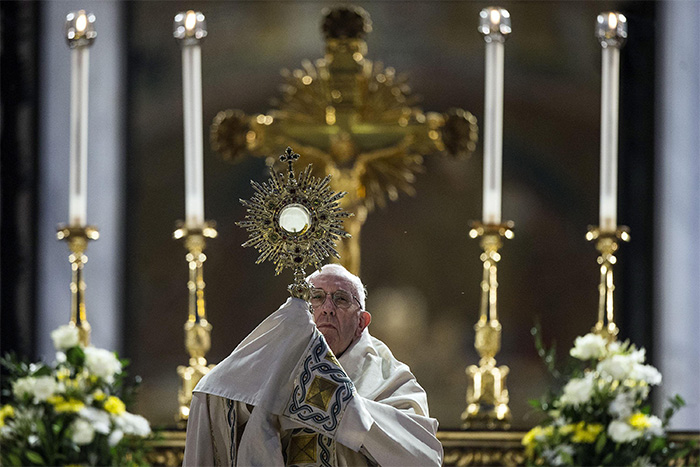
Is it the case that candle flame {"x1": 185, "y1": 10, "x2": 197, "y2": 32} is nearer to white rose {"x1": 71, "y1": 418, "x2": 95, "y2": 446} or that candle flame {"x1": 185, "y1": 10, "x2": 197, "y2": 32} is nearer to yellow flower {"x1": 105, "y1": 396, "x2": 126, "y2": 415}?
yellow flower {"x1": 105, "y1": 396, "x2": 126, "y2": 415}

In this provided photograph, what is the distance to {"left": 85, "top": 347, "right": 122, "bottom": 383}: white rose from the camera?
440 cm

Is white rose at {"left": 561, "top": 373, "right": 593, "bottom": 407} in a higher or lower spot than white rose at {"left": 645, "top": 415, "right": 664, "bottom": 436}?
higher

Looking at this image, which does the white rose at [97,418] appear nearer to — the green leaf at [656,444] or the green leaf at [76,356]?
the green leaf at [76,356]

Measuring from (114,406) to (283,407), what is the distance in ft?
4.56

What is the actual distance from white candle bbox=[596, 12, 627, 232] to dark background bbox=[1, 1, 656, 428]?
107cm

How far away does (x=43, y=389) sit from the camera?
428cm

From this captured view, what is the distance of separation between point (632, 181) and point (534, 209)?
49 centimetres

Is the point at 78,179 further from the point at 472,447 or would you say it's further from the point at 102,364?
the point at 472,447

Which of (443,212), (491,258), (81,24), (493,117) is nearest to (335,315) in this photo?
(491,258)

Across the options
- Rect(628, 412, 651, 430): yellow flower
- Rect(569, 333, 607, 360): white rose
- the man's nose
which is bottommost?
Rect(628, 412, 651, 430): yellow flower

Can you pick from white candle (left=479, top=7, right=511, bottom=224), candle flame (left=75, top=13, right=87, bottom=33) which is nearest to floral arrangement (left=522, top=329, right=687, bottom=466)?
white candle (left=479, top=7, right=511, bottom=224)

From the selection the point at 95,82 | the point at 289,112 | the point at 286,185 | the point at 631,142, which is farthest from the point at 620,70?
the point at 286,185

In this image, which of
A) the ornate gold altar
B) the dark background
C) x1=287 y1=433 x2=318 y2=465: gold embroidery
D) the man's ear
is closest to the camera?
x1=287 y1=433 x2=318 y2=465: gold embroidery

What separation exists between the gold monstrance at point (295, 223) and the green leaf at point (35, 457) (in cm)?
155
